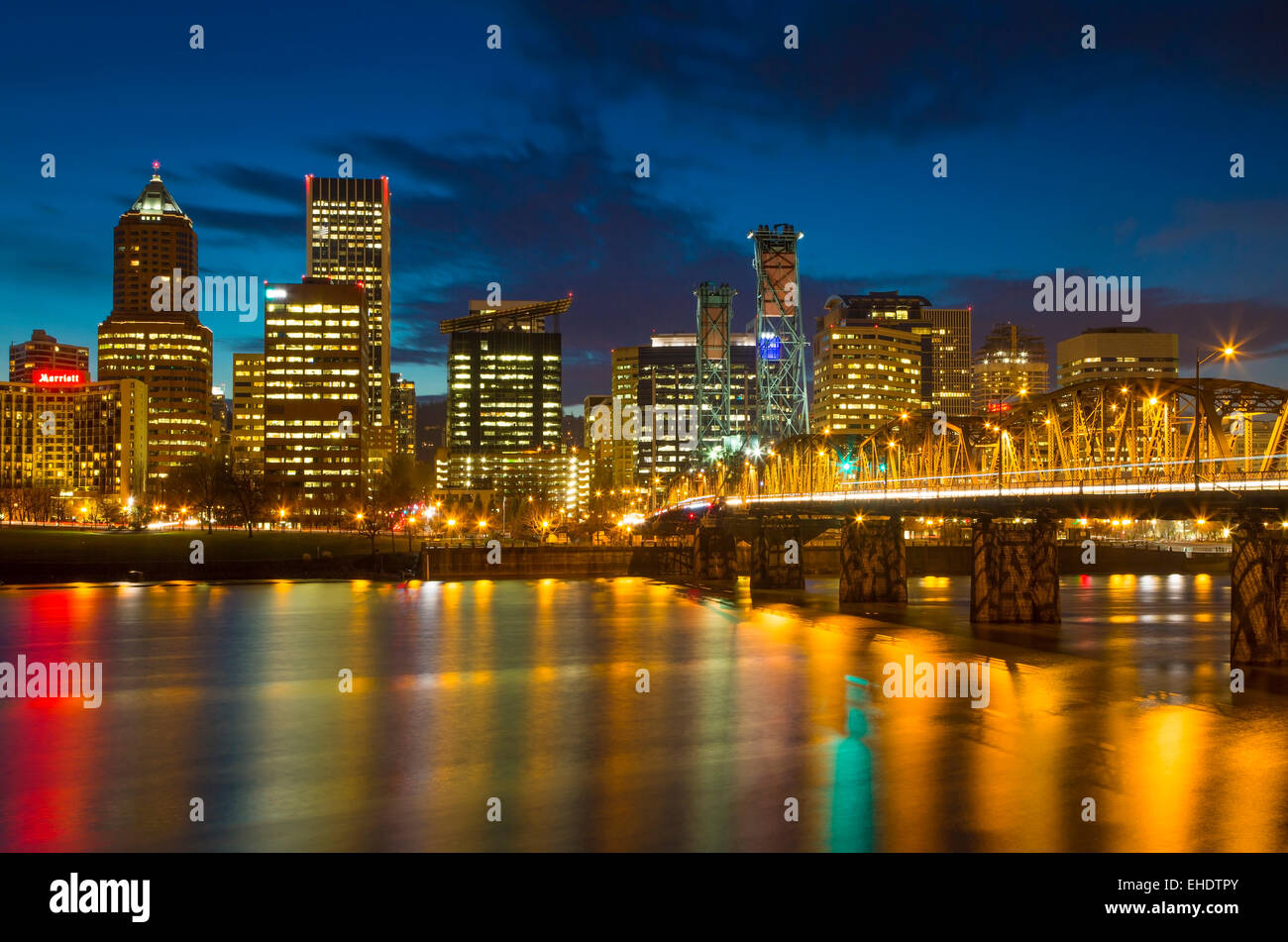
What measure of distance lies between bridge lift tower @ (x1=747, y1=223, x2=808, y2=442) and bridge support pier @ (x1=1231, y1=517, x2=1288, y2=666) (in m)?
119

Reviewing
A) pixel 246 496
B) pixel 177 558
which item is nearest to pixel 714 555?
pixel 177 558

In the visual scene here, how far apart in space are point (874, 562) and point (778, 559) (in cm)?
1776

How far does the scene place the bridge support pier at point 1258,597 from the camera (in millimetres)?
43312

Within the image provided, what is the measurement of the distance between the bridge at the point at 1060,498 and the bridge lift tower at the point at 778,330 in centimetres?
5197

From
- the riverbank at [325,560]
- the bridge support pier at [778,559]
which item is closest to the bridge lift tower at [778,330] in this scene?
the riverbank at [325,560]

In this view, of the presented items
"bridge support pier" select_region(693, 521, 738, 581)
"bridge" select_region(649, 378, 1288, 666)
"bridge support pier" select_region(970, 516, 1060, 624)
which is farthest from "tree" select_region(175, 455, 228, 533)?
"bridge support pier" select_region(970, 516, 1060, 624)

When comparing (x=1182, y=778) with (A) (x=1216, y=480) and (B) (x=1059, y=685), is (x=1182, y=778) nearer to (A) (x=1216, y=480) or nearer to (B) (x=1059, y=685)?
(B) (x=1059, y=685)

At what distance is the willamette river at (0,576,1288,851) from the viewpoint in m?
24.0

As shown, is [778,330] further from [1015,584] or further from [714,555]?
[1015,584]

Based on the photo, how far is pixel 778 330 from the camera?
17338cm
